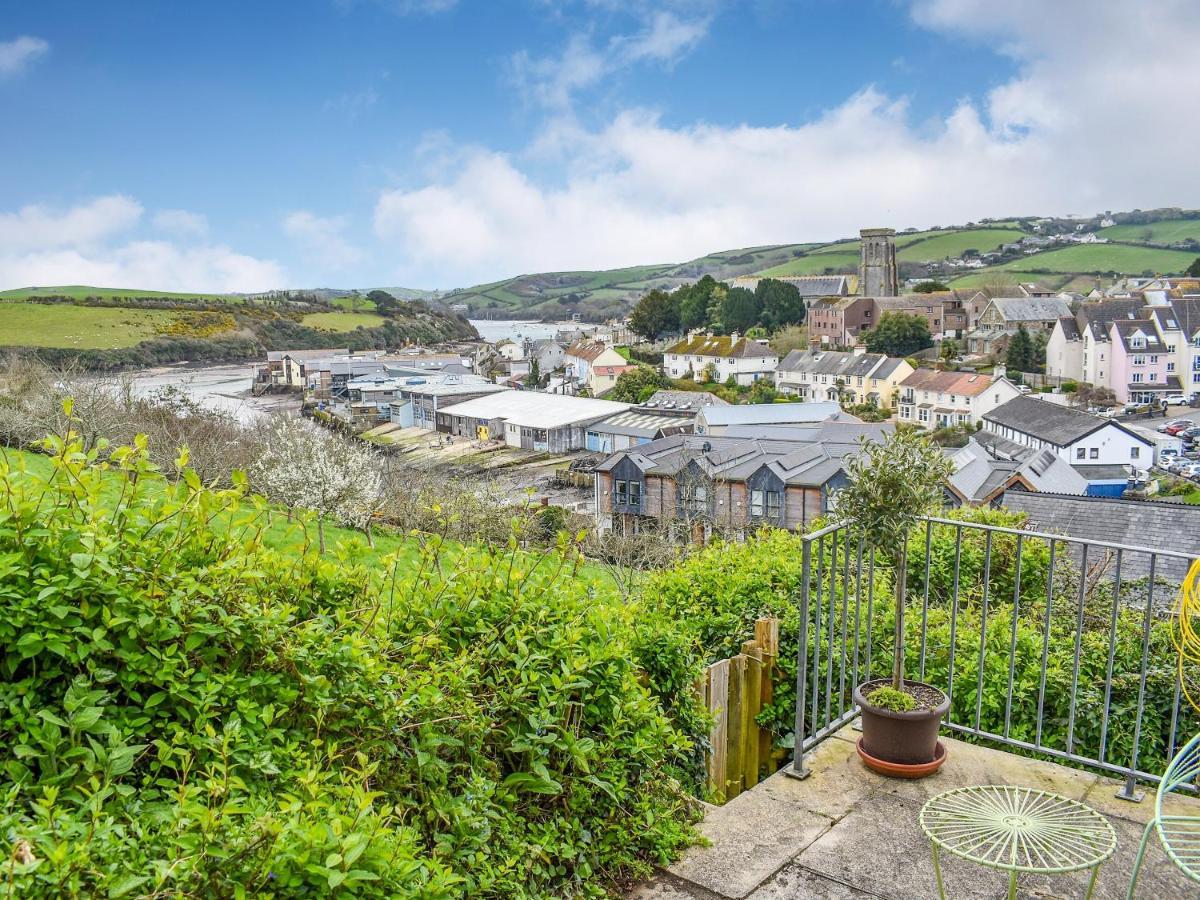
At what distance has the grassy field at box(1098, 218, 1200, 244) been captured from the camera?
14138 cm

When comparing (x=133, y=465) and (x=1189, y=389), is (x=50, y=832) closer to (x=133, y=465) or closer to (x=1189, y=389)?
(x=133, y=465)

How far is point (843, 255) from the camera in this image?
531ft

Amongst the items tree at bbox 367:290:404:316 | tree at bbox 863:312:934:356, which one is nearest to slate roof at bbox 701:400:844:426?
tree at bbox 863:312:934:356

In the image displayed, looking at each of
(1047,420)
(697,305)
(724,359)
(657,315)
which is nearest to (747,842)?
(1047,420)

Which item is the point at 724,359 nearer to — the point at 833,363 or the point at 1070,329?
the point at 833,363

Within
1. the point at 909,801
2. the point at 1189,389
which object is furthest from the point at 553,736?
the point at 1189,389

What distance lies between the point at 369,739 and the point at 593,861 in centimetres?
102

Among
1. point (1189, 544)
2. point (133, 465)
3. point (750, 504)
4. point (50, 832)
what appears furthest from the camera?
point (750, 504)

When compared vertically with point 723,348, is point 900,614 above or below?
above

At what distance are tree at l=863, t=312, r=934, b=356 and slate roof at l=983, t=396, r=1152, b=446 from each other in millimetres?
26614

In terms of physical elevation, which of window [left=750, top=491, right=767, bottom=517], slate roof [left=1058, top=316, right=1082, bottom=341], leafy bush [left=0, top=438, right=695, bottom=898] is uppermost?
slate roof [left=1058, top=316, right=1082, bottom=341]

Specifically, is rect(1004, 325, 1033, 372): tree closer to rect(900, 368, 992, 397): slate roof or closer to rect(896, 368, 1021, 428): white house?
rect(900, 368, 992, 397): slate roof

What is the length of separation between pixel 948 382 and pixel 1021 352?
733 inches

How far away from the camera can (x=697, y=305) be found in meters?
93.2
